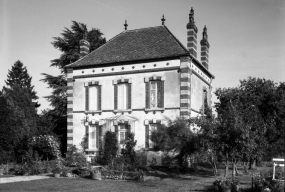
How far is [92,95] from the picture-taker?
2727cm

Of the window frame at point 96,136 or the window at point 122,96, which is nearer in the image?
the window at point 122,96

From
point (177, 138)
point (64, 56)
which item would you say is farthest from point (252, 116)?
point (64, 56)

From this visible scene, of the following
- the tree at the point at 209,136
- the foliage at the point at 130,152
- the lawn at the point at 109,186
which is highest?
the tree at the point at 209,136

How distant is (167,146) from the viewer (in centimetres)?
2150

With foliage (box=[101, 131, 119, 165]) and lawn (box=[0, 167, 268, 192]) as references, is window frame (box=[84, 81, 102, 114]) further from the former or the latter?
lawn (box=[0, 167, 268, 192])

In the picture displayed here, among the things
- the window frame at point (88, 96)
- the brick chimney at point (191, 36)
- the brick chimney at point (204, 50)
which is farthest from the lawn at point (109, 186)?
the brick chimney at point (204, 50)

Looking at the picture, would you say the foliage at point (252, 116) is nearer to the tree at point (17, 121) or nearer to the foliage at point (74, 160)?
the foliage at point (74, 160)

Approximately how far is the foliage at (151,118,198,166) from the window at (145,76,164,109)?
249cm

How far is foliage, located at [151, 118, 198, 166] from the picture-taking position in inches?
808

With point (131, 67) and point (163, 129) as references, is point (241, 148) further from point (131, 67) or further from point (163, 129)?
point (131, 67)

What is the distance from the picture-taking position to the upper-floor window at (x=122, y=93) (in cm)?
2595

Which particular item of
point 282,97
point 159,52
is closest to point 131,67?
point 159,52

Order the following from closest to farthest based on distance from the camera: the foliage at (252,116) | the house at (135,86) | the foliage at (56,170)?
the foliage at (252,116)
the foliage at (56,170)
the house at (135,86)

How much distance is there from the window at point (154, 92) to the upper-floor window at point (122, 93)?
146 centimetres
